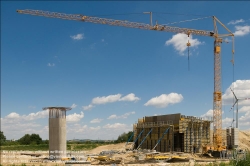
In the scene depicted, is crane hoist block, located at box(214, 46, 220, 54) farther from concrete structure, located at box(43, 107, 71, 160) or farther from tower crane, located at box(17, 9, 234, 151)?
concrete structure, located at box(43, 107, 71, 160)

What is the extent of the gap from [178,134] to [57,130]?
2476 centimetres

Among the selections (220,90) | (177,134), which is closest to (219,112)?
(220,90)

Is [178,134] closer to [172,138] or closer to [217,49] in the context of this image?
[172,138]

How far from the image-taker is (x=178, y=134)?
55875mm

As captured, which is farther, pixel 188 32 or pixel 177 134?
pixel 188 32

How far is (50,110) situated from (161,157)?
14.9m

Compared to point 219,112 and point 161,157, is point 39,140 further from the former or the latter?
point 161,157

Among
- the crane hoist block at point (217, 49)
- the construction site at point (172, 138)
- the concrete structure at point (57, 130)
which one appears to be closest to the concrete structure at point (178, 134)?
the construction site at point (172, 138)

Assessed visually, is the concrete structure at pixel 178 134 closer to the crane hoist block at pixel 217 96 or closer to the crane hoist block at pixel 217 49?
the crane hoist block at pixel 217 96

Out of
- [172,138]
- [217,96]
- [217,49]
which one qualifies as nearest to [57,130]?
[172,138]

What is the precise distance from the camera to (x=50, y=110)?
3750 cm

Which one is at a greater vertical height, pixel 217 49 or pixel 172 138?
pixel 217 49

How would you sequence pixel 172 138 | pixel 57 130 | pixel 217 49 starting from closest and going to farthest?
1. pixel 57 130
2. pixel 172 138
3. pixel 217 49

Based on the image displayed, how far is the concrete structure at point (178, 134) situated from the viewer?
175ft
